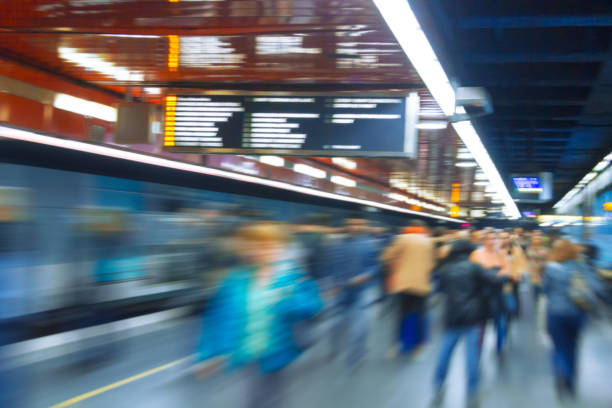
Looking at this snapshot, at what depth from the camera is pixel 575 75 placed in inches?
356

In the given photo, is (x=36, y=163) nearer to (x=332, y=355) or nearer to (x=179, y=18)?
(x=179, y=18)

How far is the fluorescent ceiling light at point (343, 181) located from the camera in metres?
16.5

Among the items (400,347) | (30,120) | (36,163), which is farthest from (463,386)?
(30,120)

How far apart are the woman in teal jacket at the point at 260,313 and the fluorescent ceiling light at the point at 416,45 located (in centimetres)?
180

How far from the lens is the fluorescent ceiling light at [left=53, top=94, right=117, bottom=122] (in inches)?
340

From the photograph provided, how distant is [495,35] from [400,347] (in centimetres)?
424

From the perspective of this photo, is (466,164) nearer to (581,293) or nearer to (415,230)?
(415,230)

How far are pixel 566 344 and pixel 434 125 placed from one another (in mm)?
5032

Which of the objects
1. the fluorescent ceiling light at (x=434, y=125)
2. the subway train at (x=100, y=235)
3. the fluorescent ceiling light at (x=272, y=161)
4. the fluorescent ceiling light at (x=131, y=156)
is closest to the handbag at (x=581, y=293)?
the subway train at (x=100, y=235)

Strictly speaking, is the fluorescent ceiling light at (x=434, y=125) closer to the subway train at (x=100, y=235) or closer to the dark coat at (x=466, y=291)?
the subway train at (x=100, y=235)

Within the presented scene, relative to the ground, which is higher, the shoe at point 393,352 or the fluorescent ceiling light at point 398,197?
the fluorescent ceiling light at point 398,197

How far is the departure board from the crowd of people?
4.08ft

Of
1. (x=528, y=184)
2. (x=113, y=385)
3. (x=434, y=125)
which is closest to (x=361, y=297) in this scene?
(x=434, y=125)

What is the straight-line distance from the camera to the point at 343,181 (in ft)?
56.9
